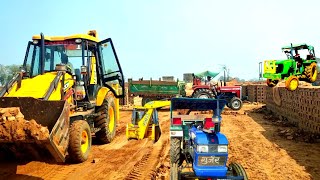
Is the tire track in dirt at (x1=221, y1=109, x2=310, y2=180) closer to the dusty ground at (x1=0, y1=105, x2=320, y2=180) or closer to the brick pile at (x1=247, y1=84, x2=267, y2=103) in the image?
the dusty ground at (x1=0, y1=105, x2=320, y2=180)

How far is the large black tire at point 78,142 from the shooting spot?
264 inches

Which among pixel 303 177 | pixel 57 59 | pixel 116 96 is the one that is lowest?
pixel 303 177

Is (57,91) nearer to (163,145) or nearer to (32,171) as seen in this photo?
(32,171)

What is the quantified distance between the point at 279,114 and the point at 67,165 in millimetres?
11354

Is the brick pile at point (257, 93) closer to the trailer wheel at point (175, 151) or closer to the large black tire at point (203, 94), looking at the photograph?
the large black tire at point (203, 94)

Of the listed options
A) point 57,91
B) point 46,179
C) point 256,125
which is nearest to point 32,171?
point 46,179

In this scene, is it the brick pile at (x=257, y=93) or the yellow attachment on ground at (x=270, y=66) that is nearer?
the yellow attachment on ground at (x=270, y=66)

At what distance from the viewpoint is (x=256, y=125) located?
44.8 ft

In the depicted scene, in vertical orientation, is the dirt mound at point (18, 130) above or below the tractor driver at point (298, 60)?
below

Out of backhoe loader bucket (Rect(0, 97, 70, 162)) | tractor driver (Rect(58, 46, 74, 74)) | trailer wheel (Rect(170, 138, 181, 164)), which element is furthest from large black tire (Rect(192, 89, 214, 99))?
trailer wheel (Rect(170, 138, 181, 164))

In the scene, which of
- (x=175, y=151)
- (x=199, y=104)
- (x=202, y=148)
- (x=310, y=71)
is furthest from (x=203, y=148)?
(x=310, y=71)

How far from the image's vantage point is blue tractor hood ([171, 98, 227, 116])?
5.35m

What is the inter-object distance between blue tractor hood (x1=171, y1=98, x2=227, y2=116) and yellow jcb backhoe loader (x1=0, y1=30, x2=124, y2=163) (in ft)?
7.09

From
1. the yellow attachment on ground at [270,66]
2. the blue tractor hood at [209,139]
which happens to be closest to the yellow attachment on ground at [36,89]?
the blue tractor hood at [209,139]
